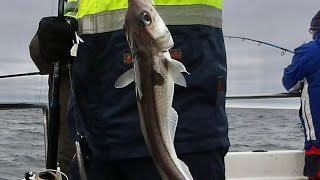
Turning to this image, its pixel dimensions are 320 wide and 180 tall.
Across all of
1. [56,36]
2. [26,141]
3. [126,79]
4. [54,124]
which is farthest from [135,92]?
[26,141]

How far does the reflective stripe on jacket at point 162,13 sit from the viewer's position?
2.00 metres

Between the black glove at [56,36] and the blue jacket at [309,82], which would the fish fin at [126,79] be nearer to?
the black glove at [56,36]

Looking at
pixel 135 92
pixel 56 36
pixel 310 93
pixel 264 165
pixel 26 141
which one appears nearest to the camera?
pixel 135 92

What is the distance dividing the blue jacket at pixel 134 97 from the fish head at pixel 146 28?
1.18ft

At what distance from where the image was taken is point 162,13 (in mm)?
1986

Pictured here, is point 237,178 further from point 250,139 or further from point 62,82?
point 250,139

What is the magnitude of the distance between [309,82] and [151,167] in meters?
3.02

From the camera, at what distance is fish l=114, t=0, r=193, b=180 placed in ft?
5.30

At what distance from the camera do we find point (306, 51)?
482 centimetres

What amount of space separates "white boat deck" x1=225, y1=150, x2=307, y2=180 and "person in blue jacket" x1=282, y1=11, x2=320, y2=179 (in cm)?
26

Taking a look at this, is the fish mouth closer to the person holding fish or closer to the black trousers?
the person holding fish

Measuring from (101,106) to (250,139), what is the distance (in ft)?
31.1

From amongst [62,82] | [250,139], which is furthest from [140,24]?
[250,139]

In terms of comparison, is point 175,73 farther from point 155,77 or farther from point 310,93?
point 310,93
